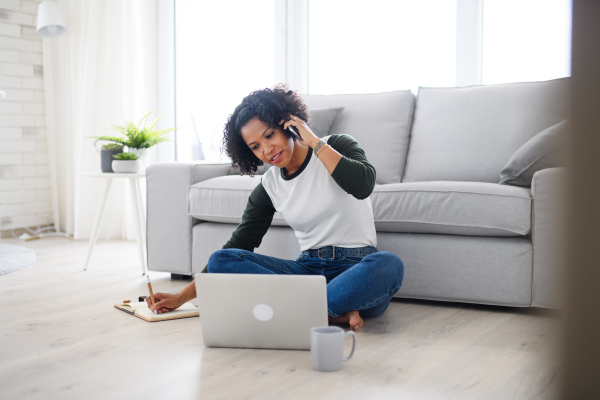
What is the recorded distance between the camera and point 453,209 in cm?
191

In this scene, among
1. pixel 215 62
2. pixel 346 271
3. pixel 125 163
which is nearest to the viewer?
pixel 346 271

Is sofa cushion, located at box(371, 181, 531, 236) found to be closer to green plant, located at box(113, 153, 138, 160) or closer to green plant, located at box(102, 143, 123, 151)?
green plant, located at box(113, 153, 138, 160)

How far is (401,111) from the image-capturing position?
8.54ft

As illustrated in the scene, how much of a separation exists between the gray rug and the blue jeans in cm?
157

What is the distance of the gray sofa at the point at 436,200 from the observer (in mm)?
1844

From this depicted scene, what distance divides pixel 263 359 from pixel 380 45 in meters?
2.29

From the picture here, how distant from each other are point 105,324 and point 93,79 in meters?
2.57

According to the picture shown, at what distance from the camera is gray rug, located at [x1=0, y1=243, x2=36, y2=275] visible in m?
2.75

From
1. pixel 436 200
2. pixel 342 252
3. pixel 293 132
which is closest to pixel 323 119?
pixel 436 200

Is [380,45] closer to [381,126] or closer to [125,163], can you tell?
[381,126]

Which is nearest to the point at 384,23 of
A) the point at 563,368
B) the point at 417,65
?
the point at 417,65

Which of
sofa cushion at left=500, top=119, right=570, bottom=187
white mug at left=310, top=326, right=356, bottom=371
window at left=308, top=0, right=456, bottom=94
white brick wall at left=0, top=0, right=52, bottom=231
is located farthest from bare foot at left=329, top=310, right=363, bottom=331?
white brick wall at left=0, top=0, right=52, bottom=231

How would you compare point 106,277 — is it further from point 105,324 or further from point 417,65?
point 417,65

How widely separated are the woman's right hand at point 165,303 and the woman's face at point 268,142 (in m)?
0.53
